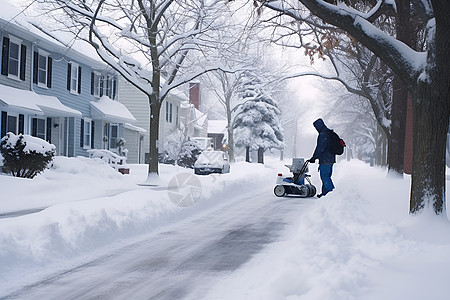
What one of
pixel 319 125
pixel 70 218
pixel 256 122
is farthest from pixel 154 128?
pixel 256 122

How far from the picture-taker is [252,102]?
52.2 metres

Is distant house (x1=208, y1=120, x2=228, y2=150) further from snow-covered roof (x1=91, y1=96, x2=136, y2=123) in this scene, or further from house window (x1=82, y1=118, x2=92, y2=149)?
house window (x1=82, y1=118, x2=92, y2=149)

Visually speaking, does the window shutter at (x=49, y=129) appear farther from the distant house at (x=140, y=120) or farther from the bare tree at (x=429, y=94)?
the bare tree at (x=429, y=94)

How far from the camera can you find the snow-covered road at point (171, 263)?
5.50 metres

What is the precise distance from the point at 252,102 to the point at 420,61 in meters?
43.0

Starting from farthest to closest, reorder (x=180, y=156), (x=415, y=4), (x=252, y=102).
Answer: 1. (x=252, y=102)
2. (x=180, y=156)
3. (x=415, y=4)

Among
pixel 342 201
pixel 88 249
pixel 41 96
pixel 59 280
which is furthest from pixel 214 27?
pixel 59 280

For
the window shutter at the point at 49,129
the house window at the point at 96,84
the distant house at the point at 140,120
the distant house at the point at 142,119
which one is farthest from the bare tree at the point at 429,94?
the distant house at the point at 140,120

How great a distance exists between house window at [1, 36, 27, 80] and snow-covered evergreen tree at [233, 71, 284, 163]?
28.8m

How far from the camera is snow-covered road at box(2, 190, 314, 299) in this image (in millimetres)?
5504

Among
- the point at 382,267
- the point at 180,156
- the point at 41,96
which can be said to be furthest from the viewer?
the point at 180,156

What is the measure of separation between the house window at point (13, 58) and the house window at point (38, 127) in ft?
8.70

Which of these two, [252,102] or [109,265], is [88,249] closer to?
[109,265]

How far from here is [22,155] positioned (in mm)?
17297
